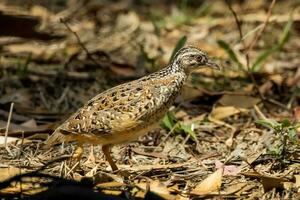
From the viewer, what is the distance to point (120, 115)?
5480mm

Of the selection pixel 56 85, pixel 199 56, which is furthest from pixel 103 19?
pixel 199 56

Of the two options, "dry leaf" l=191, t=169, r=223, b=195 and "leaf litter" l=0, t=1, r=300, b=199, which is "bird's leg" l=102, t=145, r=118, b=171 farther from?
"dry leaf" l=191, t=169, r=223, b=195

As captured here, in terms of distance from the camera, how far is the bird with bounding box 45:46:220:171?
5.46 m

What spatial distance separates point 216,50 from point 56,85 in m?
2.46

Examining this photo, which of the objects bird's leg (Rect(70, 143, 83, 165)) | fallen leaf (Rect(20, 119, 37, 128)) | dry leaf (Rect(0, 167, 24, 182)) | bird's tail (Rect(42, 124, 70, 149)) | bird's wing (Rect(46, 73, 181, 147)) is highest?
fallen leaf (Rect(20, 119, 37, 128))

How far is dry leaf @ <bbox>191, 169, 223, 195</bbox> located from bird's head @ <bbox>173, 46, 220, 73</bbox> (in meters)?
1.16

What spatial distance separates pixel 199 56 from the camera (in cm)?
614

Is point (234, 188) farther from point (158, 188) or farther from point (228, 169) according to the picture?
point (158, 188)

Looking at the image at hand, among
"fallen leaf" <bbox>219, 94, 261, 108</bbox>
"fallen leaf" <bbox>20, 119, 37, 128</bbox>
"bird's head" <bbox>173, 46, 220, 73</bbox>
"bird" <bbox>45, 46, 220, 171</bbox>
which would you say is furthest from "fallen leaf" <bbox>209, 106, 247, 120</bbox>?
"fallen leaf" <bbox>20, 119, 37, 128</bbox>

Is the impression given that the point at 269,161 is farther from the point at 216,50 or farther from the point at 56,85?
the point at 216,50

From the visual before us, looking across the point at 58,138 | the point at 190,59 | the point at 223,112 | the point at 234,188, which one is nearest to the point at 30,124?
the point at 58,138

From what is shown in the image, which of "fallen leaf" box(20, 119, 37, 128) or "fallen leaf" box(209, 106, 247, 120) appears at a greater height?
"fallen leaf" box(209, 106, 247, 120)

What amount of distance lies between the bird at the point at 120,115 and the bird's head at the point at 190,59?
0.78 feet

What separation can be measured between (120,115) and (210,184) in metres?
0.89
